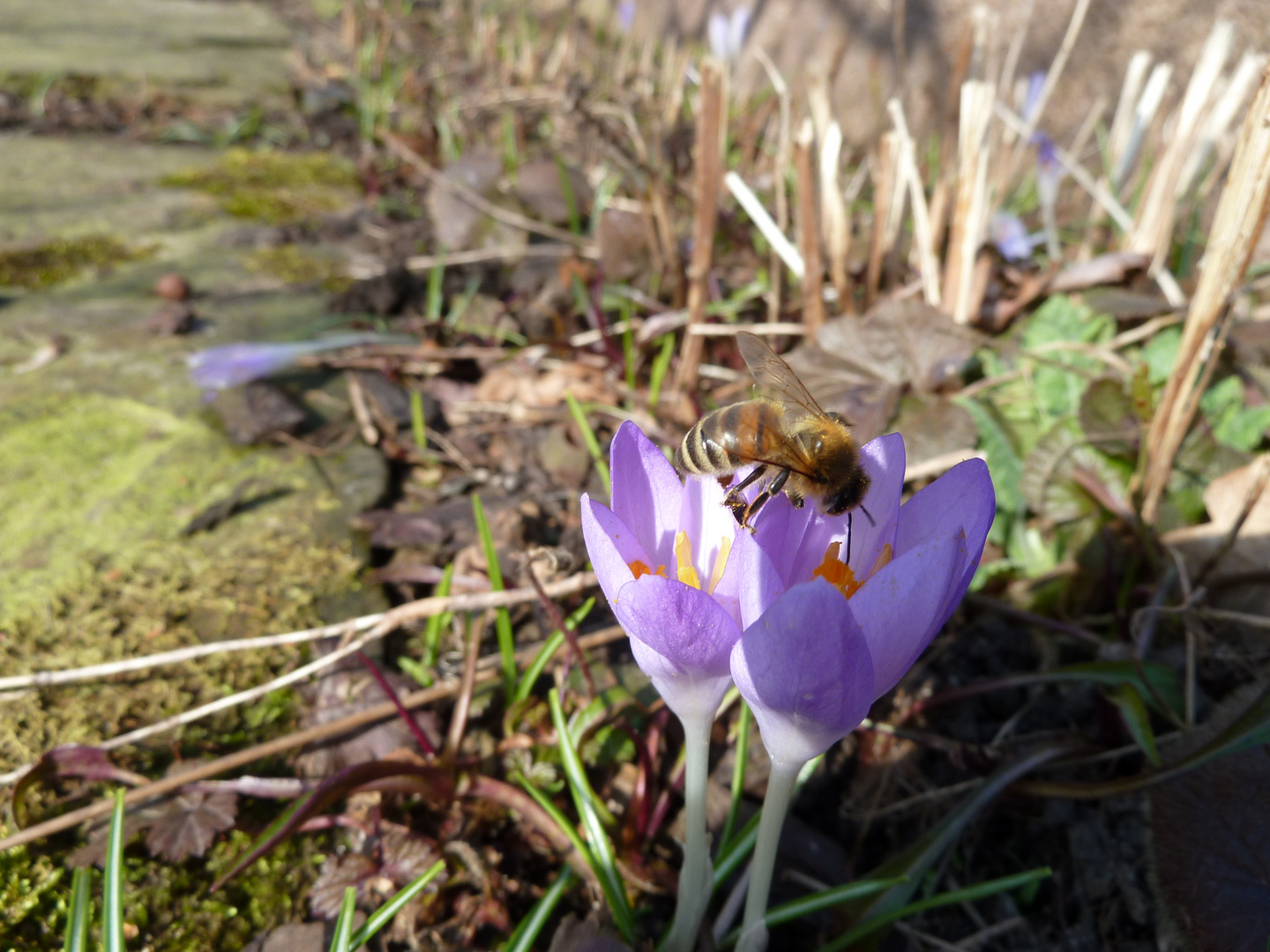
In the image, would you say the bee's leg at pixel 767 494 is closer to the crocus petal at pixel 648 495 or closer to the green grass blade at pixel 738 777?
the crocus petal at pixel 648 495

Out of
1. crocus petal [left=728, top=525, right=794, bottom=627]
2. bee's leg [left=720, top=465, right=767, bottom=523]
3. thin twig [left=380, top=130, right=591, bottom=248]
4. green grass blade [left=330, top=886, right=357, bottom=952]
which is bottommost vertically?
green grass blade [left=330, top=886, right=357, bottom=952]

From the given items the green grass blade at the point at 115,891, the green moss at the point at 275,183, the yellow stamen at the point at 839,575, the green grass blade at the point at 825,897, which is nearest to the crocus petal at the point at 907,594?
the yellow stamen at the point at 839,575

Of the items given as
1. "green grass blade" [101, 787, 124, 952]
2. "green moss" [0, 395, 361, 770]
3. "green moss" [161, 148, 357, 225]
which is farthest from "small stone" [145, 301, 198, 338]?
"green grass blade" [101, 787, 124, 952]

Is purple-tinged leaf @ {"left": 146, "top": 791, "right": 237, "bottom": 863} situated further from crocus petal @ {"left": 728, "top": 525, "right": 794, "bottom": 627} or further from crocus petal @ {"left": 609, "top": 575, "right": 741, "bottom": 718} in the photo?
crocus petal @ {"left": 728, "top": 525, "right": 794, "bottom": 627}

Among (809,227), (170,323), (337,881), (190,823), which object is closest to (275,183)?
(170,323)

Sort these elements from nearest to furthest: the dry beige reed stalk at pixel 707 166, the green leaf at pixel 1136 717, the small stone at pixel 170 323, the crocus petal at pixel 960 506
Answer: the crocus petal at pixel 960 506, the green leaf at pixel 1136 717, the dry beige reed stalk at pixel 707 166, the small stone at pixel 170 323

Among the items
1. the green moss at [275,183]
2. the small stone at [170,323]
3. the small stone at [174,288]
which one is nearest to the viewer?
the small stone at [170,323]
